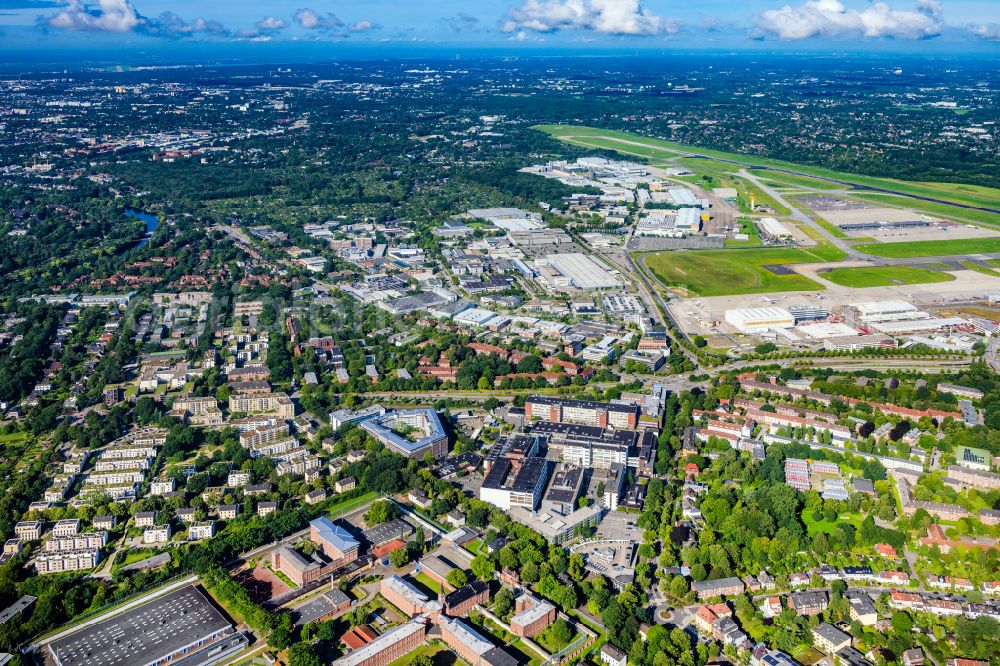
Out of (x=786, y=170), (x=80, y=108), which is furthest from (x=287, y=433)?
(x=80, y=108)

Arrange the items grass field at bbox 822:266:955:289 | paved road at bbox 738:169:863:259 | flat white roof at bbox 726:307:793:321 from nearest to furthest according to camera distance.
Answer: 1. flat white roof at bbox 726:307:793:321
2. grass field at bbox 822:266:955:289
3. paved road at bbox 738:169:863:259

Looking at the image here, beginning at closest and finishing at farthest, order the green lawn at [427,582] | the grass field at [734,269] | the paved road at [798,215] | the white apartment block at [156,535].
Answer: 1. the green lawn at [427,582]
2. the white apartment block at [156,535]
3. the grass field at [734,269]
4. the paved road at [798,215]

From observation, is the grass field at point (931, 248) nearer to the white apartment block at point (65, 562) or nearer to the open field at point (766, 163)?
the open field at point (766, 163)

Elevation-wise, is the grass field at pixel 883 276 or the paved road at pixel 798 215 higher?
the grass field at pixel 883 276

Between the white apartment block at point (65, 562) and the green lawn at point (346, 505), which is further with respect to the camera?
the green lawn at point (346, 505)

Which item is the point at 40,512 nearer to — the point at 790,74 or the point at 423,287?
the point at 423,287

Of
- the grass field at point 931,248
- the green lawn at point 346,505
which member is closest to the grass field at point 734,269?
the grass field at point 931,248

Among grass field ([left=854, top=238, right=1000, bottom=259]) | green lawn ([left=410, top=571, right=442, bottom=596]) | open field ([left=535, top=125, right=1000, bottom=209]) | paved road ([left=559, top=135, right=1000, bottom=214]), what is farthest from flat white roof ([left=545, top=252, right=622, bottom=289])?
open field ([left=535, top=125, right=1000, bottom=209])

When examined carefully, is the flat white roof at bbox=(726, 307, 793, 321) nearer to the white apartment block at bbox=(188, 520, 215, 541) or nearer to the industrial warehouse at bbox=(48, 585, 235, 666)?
the white apartment block at bbox=(188, 520, 215, 541)
